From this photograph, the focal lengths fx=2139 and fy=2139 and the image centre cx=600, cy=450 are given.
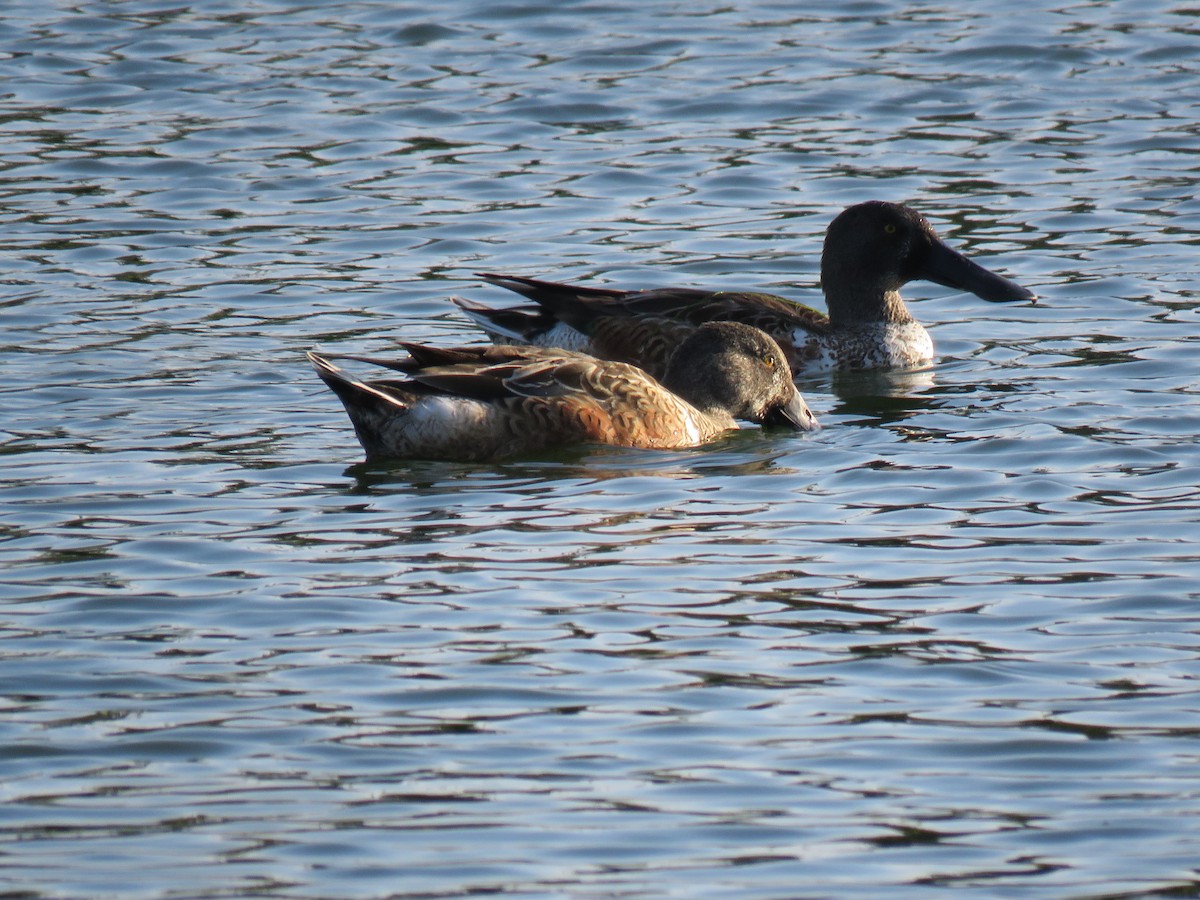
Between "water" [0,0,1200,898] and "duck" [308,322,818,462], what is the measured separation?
0.15 meters

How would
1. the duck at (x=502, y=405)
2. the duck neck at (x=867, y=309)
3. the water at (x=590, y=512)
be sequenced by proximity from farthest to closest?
the duck neck at (x=867, y=309) → the duck at (x=502, y=405) → the water at (x=590, y=512)

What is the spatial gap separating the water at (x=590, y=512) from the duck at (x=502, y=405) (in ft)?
0.49

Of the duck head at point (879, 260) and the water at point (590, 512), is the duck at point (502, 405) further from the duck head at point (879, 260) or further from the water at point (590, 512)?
the duck head at point (879, 260)

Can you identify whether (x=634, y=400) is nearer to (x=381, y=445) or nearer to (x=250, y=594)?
(x=381, y=445)

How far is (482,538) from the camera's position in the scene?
8.03 m

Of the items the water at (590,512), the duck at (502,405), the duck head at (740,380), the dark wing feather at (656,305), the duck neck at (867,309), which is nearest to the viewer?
the water at (590,512)

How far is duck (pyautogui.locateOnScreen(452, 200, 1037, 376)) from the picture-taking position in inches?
454

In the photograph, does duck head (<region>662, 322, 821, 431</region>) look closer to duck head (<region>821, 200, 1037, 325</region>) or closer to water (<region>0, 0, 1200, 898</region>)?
water (<region>0, 0, 1200, 898</region>)

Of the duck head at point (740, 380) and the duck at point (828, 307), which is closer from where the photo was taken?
the duck head at point (740, 380)

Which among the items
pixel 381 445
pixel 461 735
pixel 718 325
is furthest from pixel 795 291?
pixel 461 735

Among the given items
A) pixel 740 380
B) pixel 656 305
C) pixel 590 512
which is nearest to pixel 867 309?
pixel 656 305

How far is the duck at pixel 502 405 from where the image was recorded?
930 cm

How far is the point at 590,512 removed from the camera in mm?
8484

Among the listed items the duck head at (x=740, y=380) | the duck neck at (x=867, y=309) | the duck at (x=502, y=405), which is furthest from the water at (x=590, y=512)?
the duck neck at (x=867, y=309)
